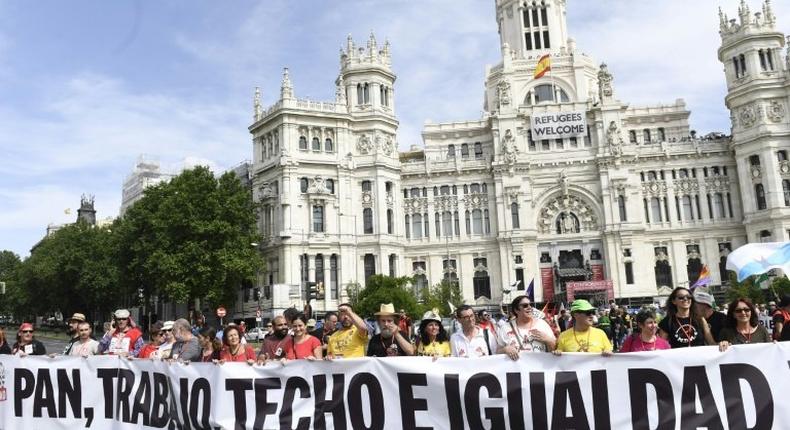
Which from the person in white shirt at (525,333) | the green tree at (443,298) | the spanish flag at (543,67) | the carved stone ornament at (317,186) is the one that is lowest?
the person in white shirt at (525,333)

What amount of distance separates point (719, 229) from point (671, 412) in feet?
220

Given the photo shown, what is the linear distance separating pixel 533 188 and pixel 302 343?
62359mm

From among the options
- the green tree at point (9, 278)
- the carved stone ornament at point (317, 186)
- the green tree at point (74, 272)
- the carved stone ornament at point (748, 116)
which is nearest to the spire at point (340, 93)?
the carved stone ornament at point (317, 186)

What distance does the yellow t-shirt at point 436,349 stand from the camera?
31.6 ft

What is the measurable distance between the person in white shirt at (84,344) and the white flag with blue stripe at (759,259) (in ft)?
44.1

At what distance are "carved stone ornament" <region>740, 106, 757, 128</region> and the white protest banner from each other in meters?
15.5

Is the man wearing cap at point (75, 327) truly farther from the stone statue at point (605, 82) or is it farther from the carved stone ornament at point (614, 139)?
the stone statue at point (605, 82)

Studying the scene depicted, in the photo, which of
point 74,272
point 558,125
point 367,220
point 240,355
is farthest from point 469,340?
point 74,272

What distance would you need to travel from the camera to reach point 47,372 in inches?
435

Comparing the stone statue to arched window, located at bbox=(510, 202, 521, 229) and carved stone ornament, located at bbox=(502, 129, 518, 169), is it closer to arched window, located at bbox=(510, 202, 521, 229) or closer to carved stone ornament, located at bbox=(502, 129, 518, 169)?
carved stone ornament, located at bbox=(502, 129, 518, 169)

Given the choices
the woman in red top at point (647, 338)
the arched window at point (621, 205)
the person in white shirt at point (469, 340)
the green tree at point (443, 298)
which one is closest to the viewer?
the woman in red top at point (647, 338)

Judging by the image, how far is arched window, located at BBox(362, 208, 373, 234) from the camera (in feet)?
223

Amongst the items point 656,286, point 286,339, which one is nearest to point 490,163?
point 656,286

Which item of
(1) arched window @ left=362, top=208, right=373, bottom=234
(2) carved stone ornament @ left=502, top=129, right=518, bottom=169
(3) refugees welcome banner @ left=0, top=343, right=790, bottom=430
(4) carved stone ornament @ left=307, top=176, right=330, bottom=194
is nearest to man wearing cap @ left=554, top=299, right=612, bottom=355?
(3) refugees welcome banner @ left=0, top=343, right=790, bottom=430
